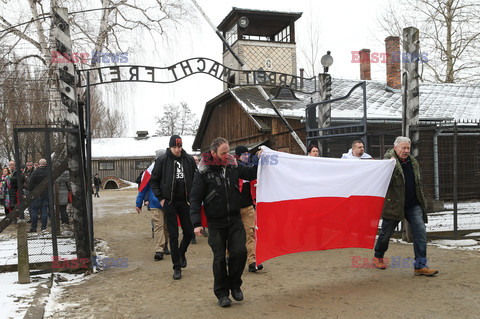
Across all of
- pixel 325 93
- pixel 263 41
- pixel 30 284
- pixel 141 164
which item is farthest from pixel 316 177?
pixel 141 164

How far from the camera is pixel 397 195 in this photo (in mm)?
6176

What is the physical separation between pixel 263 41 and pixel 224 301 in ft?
76.3

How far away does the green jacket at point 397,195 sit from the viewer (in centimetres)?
615

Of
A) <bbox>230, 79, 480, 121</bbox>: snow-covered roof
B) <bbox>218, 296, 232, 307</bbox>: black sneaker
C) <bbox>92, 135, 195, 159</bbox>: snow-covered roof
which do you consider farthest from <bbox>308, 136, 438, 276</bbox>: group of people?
<bbox>92, 135, 195, 159</bbox>: snow-covered roof

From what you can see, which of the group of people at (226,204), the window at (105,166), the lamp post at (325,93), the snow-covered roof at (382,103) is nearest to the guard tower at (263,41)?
the snow-covered roof at (382,103)

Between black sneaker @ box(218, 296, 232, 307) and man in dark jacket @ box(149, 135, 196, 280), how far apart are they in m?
1.67

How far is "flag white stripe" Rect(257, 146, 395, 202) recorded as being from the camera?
5.54 metres

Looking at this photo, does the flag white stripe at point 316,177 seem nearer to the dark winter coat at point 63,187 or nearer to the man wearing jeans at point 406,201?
the man wearing jeans at point 406,201

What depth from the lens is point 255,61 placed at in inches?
1024

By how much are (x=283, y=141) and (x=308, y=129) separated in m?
5.10

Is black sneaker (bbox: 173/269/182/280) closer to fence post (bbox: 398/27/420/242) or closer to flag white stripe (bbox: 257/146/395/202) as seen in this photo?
flag white stripe (bbox: 257/146/395/202)

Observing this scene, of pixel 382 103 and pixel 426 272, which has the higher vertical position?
pixel 382 103

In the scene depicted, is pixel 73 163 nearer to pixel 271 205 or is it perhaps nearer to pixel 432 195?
pixel 271 205

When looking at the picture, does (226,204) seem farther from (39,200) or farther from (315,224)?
(39,200)
